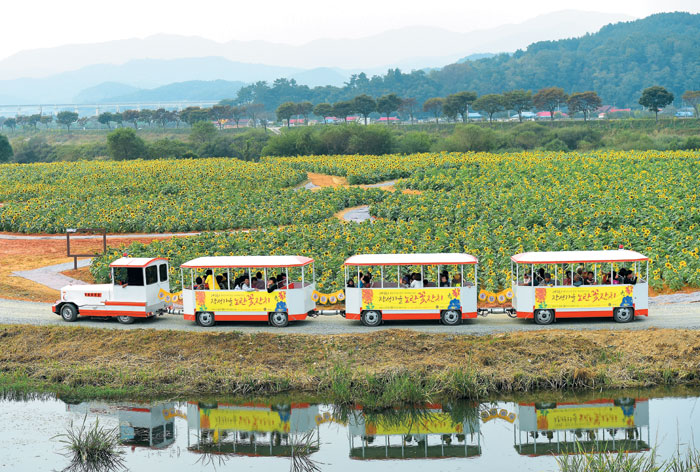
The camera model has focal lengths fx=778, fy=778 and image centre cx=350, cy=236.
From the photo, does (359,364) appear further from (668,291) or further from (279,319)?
(668,291)

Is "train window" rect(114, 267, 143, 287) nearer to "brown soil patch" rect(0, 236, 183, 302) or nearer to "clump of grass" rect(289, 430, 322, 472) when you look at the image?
"brown soil patch" rect(0, 236, 183, 302)

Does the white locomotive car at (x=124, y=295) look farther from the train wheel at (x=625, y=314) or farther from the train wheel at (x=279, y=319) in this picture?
the train wheel at (x=625, y=314)

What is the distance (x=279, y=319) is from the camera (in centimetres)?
2861

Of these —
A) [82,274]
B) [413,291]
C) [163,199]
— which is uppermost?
[163,199]

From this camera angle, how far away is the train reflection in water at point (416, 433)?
19.0 m

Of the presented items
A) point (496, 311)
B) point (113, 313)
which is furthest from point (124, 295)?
Result: point (496, 311)

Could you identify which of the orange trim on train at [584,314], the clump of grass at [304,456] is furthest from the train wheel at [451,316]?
the clump of grass at [304,456]

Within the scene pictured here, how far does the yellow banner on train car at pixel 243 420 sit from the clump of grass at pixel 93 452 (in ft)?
8.67

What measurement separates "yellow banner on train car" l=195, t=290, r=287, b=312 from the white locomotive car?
2.55 m

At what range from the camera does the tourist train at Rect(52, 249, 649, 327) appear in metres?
27.4

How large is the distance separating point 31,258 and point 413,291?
29518 millimetres

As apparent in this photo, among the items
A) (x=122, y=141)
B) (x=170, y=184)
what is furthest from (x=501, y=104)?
(x=170, y=184)

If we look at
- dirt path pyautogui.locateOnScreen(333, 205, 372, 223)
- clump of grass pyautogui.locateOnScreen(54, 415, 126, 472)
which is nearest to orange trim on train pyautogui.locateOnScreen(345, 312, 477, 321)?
clump of grass pyautogui.locateOnScreen(54, 415, 126, 472)

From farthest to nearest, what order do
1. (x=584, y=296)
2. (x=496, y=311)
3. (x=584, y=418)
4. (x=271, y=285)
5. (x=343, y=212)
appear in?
(x=343, y=212) → (x=496, y=311) → (x=271, y=285) → (x=584, y=296) → (x=584, y=418)
